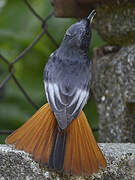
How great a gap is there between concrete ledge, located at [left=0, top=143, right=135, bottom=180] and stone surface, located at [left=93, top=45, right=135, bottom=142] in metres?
0.30

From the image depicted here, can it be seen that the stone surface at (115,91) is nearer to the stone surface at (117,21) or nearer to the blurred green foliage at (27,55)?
the stone surface at (117,21)

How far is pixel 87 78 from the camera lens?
1660 millimetres

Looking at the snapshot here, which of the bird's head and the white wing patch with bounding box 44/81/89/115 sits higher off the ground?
the bird's head

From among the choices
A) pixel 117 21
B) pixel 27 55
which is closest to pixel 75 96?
pixel 117 21

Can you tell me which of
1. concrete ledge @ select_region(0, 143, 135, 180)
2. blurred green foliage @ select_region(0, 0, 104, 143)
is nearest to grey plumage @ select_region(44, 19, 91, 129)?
concrete ledge @ select_region(0, 143, 135, 180)

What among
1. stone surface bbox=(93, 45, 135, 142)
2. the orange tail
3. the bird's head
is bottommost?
stone surface bbox=(93, 45, 135, 142)

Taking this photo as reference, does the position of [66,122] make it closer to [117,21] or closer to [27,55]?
[117,21]

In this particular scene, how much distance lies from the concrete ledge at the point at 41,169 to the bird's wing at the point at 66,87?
14cm

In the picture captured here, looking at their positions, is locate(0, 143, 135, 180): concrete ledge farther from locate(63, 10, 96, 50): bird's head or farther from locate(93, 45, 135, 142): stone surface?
locate(63, 10, 96, 50): bird's head

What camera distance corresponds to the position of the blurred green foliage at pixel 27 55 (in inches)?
93.7

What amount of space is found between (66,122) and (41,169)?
0.16 metres

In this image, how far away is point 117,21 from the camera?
184 centimetres

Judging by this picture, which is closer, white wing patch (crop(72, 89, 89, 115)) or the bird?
the bird

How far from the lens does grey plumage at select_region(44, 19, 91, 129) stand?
151cm
